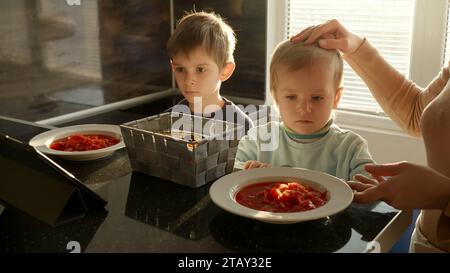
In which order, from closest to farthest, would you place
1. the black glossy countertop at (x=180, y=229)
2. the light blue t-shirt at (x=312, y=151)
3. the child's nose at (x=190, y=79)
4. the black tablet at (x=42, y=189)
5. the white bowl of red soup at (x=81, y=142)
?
1. the black glossy countertop at (x=180, y=229)
2. the black tablet at (x=42, y=189)
3. the white bowl of red soup at (x=81, y=142)
4. the light blue t-shirt at (x=312, y=151)
5. the child's nose at (x=190, y=79)

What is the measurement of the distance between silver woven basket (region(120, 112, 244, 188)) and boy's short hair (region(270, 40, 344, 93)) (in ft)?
1.11

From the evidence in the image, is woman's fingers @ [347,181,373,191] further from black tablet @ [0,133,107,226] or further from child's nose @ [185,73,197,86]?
child's nose @ [185,73,197,86]

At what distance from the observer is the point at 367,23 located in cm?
242

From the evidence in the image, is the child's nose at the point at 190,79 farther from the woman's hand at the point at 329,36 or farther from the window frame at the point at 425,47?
the window frame at the point at 425,47

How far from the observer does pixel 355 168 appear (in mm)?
1369

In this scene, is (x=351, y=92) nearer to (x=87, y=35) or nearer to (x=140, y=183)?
(x=87, y=35)

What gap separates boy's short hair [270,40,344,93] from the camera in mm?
1425

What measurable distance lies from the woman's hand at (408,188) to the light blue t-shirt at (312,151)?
0.34 m

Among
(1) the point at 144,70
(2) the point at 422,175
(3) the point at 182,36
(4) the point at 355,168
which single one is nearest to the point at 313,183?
(2) the point at 422,175

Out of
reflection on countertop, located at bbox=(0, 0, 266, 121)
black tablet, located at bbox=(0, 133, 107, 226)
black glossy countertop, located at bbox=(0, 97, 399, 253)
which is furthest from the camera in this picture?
reflection on countertop, located at bbox=(0, 0, 266, 121)

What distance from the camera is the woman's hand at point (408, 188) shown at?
973 millimetres

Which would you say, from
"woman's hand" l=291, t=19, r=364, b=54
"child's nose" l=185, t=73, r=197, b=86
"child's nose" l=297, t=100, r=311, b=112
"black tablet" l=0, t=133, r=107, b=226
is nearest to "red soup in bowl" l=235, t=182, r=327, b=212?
"black tablet" l=0, t=133, r=107, b=226

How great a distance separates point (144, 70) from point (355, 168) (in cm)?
161

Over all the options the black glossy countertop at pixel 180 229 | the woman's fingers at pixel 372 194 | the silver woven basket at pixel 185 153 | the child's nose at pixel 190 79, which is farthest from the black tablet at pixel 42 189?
the child's nose at pixel 190 79
